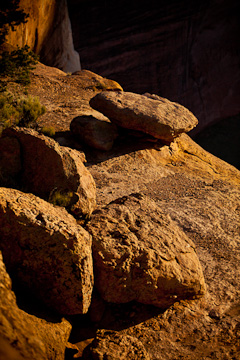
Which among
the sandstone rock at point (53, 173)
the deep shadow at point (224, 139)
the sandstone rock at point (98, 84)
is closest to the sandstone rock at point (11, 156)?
the sandstone rock at point (53, 173)

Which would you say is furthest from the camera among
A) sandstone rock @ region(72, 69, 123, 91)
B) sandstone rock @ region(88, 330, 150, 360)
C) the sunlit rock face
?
the sunlit rock face

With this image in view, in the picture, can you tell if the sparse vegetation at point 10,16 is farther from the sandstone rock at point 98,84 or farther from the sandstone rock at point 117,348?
the sandstone rock at point 117,348

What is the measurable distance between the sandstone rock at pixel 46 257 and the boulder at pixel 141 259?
48 centimetres

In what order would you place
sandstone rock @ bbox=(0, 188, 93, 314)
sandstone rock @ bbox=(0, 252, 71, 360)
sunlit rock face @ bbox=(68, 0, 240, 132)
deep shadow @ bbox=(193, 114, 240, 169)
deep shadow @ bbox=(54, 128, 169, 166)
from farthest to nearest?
deep shadow @ bbox=(193, 114, 240, 169)
sunlit rock face @ bbox=(68, 0, 240, 132)
deep shadow @ bbox=(54, 128, 169, 166)
sandstone rock @ bbox=(0, 188, 93, 314)
sandstone rock @ bbox=(0, 252, 71, 360)

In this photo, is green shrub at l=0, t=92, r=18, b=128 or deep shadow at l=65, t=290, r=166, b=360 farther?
green shrub at l=0, t=92, r=18, b=128

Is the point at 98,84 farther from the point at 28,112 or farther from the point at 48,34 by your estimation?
the point at 28,112

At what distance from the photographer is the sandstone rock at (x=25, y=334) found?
252 cm

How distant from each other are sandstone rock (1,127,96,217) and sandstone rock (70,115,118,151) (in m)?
3.74

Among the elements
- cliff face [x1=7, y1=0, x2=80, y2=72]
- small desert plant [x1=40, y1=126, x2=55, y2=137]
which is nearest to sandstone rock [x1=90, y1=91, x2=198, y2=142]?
small desert plant [x1=40, y1=126, x2=55, y2=137]

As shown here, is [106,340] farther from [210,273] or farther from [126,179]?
[126,179]

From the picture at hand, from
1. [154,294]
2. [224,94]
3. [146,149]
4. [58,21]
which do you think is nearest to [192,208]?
[146,149]

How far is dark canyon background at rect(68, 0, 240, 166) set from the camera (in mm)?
25250

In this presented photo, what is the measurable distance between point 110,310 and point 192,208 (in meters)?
3.96

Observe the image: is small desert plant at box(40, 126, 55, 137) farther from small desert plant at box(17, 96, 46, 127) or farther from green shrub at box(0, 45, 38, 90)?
green shrub at box(0, 45, 38, 90)
